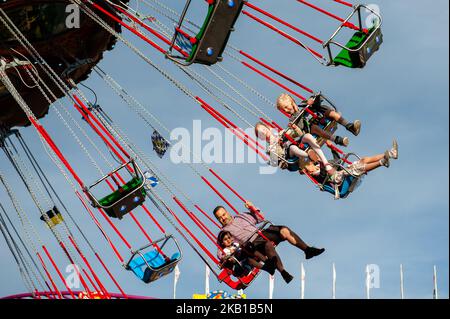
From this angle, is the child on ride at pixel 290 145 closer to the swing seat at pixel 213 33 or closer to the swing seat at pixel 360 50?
the swing seat at pixel 360 50

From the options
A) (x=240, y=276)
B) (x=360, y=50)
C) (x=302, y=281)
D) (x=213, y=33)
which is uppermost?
(x=213, y=33)

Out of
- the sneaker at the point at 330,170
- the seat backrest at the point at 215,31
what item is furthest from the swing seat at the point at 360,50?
the seat backrest at the point at 215,31

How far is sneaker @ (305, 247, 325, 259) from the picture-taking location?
15.5m

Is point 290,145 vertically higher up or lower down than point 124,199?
→ higher up

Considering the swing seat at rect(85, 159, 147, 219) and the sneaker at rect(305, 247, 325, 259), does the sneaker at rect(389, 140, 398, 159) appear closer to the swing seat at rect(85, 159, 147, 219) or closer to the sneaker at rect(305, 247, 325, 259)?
the sneaker at rect(305, 247, 325, 259)

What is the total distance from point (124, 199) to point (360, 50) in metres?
5.09

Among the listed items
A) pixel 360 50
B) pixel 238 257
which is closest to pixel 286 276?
Answer: pixel 238 257

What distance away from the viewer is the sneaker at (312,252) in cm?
1548

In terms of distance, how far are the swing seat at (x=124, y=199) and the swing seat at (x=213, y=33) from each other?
10.6 feet

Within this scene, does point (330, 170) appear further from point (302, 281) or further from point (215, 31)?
point (302, 281)

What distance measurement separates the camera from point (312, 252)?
613 inches

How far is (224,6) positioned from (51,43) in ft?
22.9
